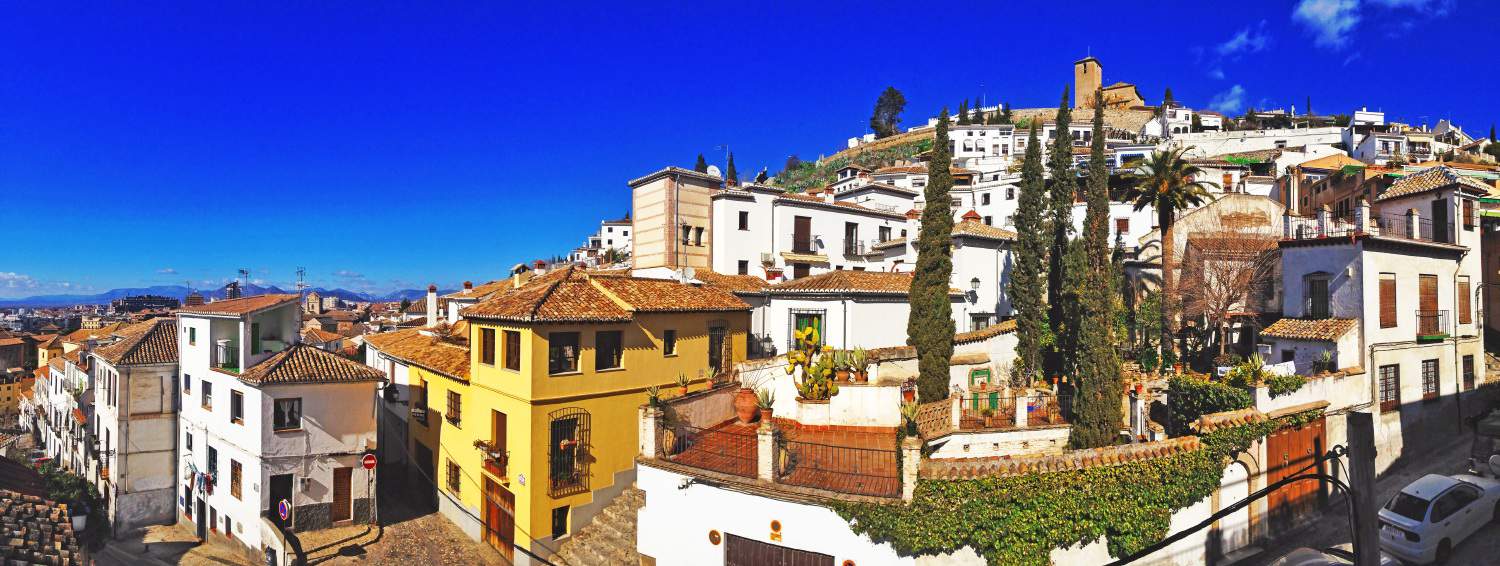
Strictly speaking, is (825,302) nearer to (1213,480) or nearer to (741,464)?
(741,464)

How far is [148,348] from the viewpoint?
2906 cm

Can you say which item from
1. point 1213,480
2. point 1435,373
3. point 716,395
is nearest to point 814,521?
point 716,395

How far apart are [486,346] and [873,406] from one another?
459 inches

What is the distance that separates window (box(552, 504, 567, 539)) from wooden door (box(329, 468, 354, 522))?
8.79 metres

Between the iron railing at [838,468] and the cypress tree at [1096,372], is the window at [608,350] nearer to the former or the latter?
the iron railing at [838,468]

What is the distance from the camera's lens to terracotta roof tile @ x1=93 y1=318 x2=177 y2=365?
1113 inches

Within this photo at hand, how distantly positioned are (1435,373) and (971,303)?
46.9 ft

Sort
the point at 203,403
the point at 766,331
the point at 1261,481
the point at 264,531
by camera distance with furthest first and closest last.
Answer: the point at 766,331
the point at 203,403
the point at 264,531
the point at 1261,481

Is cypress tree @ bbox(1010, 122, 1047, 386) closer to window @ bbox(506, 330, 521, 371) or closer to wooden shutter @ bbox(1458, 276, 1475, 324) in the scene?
wooden shutter @ bbox(1458, 276, 1475, 324)

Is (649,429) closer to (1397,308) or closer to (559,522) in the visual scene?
(559,522)

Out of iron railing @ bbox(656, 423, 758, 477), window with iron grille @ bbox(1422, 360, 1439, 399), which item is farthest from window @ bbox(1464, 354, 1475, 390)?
iron railing @ bbox(656, 423, 758, 477)

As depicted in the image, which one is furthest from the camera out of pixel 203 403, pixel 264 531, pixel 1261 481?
pixel 203 403

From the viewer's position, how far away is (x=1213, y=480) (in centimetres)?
1423

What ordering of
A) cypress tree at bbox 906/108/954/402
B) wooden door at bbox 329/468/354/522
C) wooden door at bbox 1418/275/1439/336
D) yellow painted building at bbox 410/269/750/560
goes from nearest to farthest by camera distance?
1. yellow painted building at bbox 410/269/750/560
2. wooden door at bbox 1418/275/1439/336
3. cypress tree at bbox 906/108/954/402
4. wooden door at bbox 329/468/354/522
